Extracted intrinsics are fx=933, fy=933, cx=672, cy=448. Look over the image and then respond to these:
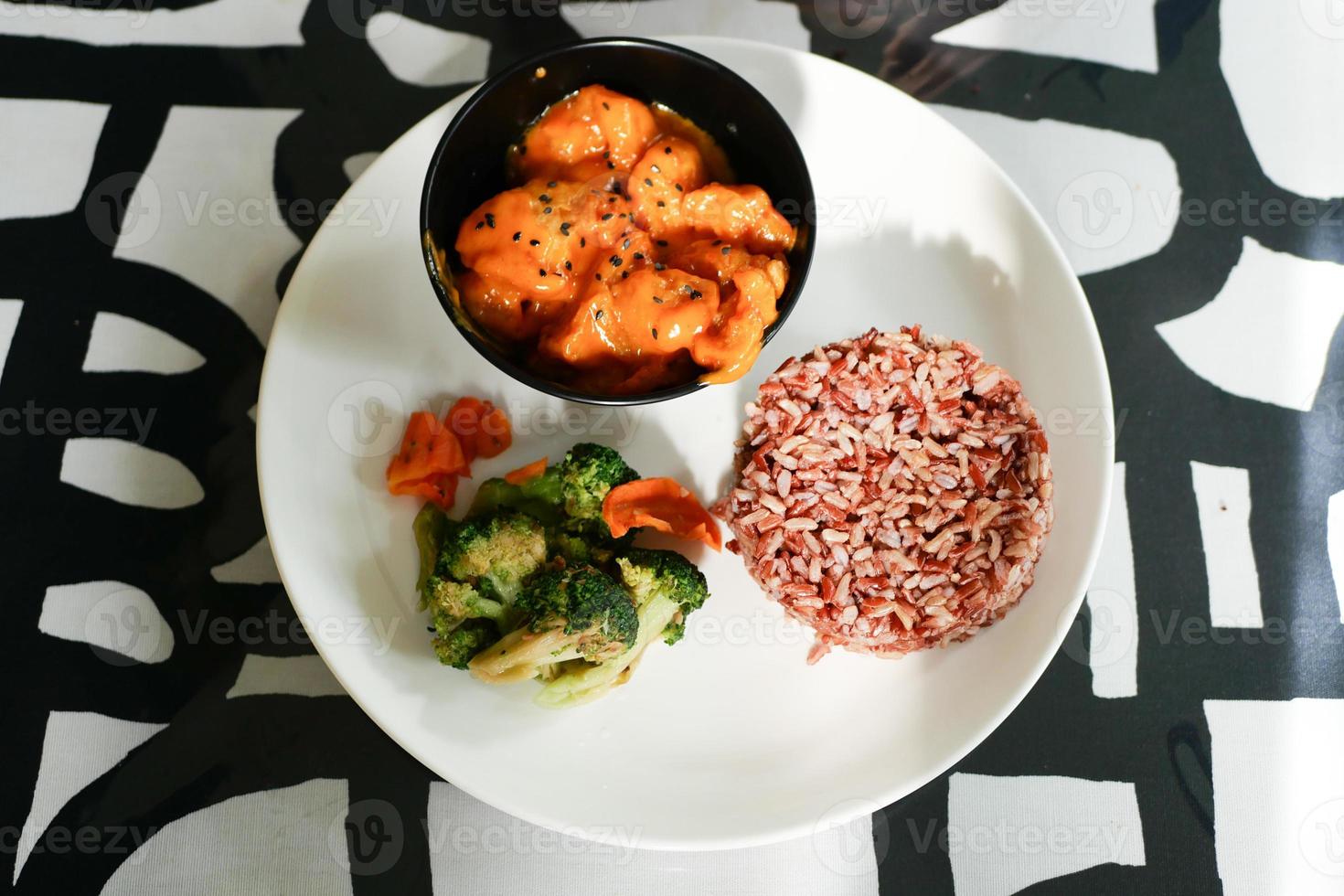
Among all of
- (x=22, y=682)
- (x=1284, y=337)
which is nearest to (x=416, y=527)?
(x=22, y=682)

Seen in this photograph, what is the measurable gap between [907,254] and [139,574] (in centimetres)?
273

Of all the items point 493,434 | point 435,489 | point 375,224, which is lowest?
point 435,489

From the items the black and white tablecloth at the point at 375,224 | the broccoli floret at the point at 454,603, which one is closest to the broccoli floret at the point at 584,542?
the broccoli floret at the point at 454,603

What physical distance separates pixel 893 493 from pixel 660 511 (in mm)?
683

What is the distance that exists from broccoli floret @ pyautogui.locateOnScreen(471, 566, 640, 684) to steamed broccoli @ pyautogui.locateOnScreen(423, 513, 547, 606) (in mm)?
57

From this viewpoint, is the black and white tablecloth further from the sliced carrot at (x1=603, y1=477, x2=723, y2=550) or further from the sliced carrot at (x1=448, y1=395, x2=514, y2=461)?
the sliced carrot at (x1=603, y1=477, x2=723, y2=550)

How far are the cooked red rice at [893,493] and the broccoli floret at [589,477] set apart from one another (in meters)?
0.37

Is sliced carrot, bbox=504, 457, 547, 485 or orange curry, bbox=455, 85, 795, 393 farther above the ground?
orange curry, bbox=455, 85, 795, 393

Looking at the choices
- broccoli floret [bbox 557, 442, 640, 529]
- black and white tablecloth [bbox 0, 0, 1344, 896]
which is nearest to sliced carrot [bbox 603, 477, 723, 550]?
broccoli floret [bbox 557, 442, 640, 529]

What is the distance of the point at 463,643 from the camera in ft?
8.55

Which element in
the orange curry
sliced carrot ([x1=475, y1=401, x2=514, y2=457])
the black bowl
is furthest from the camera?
sliced carrot ([x1=475, y1=401, x2=514, y2=457])

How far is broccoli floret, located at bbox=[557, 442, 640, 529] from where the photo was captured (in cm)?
267

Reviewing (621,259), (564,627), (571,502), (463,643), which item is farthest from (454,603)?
(621,259)

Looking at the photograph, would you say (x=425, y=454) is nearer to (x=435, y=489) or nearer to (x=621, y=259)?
Answer: (x=435, y=489)
